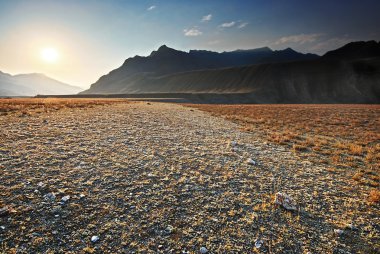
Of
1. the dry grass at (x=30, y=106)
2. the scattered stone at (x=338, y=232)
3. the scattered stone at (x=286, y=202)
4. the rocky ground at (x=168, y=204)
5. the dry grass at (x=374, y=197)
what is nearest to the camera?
the rocky ground at (x=168, y=204)

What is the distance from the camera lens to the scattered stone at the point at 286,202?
20.7ft

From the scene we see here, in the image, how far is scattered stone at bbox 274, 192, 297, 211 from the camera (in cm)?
632

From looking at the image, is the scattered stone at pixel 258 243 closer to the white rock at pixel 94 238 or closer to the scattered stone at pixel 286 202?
the scattered stone at pixel 286 202

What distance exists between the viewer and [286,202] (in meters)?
6.50

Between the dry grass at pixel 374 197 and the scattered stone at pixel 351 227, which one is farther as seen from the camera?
the dry grass at pixel 374 197

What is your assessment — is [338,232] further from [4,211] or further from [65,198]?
[4,211]

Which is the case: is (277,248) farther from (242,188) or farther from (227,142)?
(227,142)

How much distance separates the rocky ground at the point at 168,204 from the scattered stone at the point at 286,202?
0.59 feet

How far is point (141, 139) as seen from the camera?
1371 cm

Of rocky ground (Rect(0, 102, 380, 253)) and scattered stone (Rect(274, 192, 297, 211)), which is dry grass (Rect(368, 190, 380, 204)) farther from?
scattered stone (Rect(274, 192, 297, 211))

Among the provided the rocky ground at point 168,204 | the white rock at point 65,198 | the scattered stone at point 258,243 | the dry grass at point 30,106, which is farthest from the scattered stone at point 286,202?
the dry grass at point 30,106

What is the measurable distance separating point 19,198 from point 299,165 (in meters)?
12.4

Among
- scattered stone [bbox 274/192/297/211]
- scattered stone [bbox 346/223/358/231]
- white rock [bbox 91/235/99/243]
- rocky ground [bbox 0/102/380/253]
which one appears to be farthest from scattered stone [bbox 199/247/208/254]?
scattered stone [bbox 346/223/358/231]

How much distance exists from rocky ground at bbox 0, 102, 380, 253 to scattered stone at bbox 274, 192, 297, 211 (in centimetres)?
18
